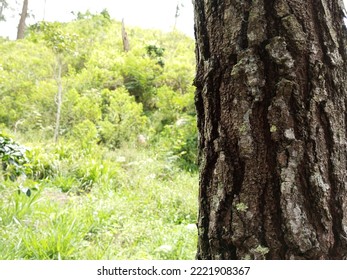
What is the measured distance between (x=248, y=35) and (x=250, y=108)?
0.15 m

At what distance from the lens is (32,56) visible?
8.45 metres

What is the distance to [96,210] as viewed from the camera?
2.92 meters

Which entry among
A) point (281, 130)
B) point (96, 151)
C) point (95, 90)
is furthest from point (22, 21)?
point (281, 130)

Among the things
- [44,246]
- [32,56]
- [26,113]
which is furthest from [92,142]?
[32,56]

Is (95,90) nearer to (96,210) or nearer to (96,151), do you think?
(96,151)

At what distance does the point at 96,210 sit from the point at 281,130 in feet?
8.34

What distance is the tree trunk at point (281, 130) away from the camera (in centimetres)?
63

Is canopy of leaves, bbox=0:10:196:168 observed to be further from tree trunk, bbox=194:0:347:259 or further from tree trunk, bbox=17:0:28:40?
tree trunk, bbox=194:0:347:259

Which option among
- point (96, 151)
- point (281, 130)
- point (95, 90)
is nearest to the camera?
point (281, 130)

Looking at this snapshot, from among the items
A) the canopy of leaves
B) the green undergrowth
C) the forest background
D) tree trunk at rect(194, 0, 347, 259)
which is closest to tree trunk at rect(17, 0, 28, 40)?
the forest background

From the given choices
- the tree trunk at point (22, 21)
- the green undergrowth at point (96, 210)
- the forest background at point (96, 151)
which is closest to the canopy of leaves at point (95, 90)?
the forest background at point (96, 151)

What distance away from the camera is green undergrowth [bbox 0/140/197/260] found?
222 centimetres

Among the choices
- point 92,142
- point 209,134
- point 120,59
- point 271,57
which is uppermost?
point 120,59
